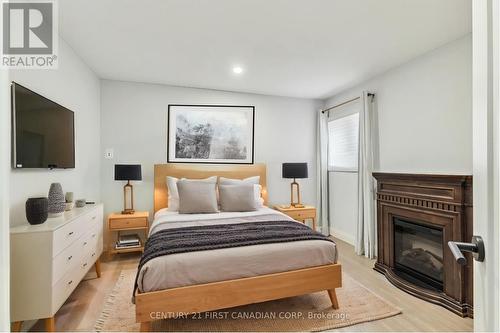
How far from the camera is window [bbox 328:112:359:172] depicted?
390cm

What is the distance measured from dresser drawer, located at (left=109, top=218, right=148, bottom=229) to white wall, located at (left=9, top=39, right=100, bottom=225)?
46 cm

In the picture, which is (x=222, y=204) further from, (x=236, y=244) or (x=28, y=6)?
(x=28, y=6)

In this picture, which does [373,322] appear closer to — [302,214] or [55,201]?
[302,214]

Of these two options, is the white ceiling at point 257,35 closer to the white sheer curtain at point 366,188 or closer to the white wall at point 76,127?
the white wall at point 76,127

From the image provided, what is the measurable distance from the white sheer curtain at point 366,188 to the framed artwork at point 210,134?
1.73 m

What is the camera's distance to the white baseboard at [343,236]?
3.98 m

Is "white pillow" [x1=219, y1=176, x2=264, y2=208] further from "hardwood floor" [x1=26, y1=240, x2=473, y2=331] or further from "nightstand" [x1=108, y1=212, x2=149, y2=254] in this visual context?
"hardwood floor" [x1=26, y1=240, x2=473, y2=331]

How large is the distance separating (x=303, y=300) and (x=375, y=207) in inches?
67.1

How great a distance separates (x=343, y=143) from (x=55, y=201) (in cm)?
385

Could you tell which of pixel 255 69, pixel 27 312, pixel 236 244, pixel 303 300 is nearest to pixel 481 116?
pixel 236 244

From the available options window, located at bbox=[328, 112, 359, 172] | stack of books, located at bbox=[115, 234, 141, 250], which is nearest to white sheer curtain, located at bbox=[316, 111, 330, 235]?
window, located at bbox=[328, 112, 359, 172]

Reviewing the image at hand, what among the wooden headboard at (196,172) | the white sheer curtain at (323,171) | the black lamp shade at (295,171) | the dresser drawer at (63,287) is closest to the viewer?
the dresser drawer at (63,287)

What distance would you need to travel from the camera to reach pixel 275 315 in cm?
215

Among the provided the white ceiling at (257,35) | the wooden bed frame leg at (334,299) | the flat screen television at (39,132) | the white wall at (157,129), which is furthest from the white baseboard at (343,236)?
the flat screen television at (39,132)
